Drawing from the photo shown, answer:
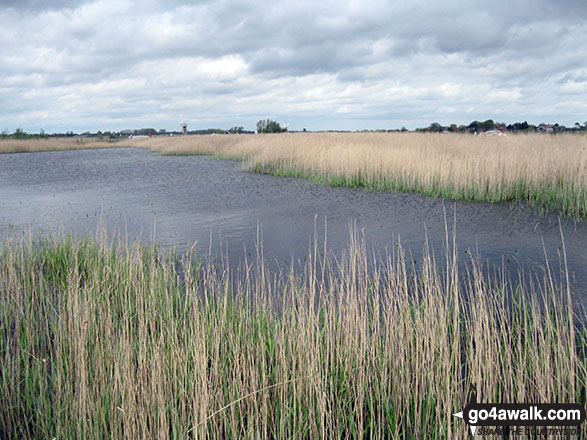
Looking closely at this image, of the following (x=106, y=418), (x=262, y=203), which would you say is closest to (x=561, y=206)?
(x=262, y=203)

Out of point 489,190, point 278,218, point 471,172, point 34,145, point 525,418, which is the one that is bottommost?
point 525,418

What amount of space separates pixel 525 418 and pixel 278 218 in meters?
6.91

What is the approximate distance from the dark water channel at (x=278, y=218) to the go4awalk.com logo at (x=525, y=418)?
2493 mm

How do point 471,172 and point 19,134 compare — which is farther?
point 19,134

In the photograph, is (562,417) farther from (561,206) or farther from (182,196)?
(182,196)

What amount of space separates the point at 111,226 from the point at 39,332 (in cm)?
465

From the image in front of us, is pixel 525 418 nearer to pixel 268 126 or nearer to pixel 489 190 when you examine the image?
pixel 489 190

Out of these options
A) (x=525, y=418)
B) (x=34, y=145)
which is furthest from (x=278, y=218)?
(x=34, y=145)

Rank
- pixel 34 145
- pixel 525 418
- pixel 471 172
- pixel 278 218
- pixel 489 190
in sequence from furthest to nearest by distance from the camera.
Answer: pixel 34 145 < pixel 471 172 < pixel 489 190 < pixel 278 218 < pixel 525 418

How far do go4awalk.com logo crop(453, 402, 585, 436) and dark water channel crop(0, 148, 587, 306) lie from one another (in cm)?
249

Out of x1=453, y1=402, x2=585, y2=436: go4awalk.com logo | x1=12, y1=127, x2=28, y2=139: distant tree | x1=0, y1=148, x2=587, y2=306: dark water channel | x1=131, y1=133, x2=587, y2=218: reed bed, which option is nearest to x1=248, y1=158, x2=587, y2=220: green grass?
x1=131, y1=133, x2=587, y2=218: reed bed

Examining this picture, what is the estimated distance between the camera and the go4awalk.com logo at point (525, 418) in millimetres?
2277

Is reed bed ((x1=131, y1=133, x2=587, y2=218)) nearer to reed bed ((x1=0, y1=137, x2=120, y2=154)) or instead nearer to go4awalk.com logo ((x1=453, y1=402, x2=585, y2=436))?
go4awalk.com logo ((x1=453, y1=402, x2=585, y2=436))

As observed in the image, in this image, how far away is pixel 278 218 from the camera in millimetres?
8984
